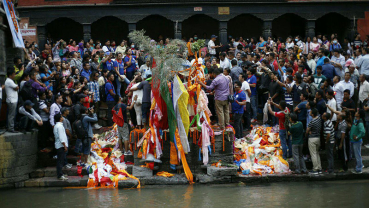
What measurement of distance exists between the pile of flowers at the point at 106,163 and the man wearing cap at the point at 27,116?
6.11ft

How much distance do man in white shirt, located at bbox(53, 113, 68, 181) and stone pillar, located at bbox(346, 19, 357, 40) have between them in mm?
18116

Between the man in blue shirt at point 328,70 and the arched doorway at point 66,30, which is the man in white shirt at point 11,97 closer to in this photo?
the man in blue shirt at point 328,70

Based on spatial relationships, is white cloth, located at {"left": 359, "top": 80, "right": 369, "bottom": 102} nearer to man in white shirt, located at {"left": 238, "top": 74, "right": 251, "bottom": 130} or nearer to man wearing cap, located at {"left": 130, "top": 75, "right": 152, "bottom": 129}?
man in white shirt, located at {"left": 238, "top": 74, "right": 251, "bottom": 130}

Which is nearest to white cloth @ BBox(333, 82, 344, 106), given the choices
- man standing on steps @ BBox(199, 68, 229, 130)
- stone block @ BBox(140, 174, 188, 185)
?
man standing on steps @ BBox(199, 68, 229, 130)

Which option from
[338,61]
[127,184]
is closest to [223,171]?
[127,184]

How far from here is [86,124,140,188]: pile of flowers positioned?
1165 centimetres

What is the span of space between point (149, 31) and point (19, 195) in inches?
716

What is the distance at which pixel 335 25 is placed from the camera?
2686cm

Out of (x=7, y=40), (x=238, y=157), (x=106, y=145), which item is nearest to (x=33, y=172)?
(x=106, y=145)

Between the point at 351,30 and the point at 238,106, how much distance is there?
48.7 feet

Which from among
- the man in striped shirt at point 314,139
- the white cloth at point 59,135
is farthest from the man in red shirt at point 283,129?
the white cloth at point 59,135

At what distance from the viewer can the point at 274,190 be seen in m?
10.7

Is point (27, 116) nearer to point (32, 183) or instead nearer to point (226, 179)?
point (32, 183)

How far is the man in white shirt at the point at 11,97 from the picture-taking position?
39.2 feet
